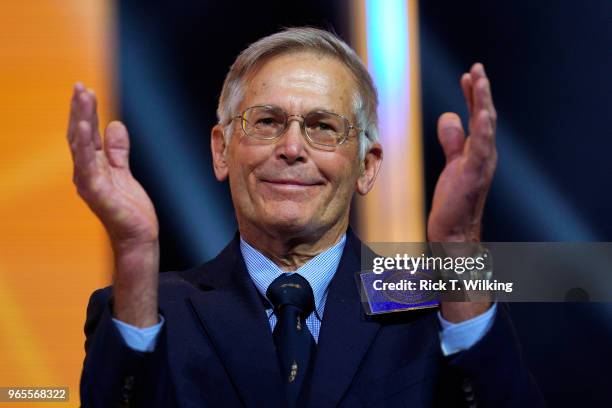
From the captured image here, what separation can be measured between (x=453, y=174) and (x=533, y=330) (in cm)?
112

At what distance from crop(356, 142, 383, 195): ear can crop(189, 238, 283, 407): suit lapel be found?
0.42 metres

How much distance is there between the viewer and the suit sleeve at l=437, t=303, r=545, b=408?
1.81 m

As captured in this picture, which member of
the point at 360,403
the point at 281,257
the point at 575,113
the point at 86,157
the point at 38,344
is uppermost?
the point at 86,157

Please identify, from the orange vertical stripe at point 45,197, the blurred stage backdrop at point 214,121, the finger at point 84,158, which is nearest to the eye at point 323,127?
the blurred stage backdrop at point 214,121

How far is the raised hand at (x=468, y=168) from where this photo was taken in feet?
5.53

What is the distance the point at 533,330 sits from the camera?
2.71 m

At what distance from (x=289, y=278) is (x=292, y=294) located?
72 millimetres

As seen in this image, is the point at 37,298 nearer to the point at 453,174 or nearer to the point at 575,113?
the point at 453,174

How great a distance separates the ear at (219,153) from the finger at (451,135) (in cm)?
86

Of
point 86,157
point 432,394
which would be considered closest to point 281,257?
point 432,394

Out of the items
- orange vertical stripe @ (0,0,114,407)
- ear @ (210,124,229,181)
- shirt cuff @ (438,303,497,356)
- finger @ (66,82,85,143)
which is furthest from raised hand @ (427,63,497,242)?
orange vertical stripe @ (0,0,114,407)

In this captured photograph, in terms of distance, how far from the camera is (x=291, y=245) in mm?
2357

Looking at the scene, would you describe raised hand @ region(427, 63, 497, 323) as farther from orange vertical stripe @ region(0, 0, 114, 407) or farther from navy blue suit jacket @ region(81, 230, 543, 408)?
orange vertical stripe @ region(0, 0, 114, 407)

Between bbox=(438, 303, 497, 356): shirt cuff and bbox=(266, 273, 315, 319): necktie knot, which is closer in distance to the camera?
bbox=(438, 303, 497, 356): shirt cuff
